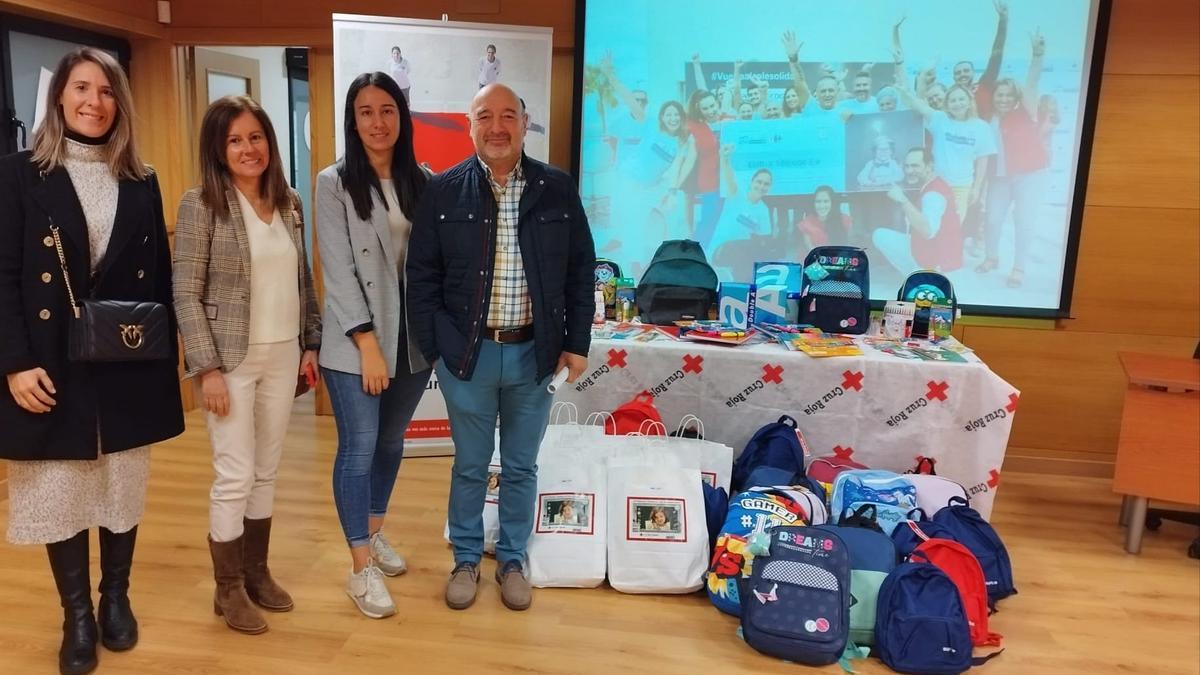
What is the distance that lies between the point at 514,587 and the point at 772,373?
1.25m

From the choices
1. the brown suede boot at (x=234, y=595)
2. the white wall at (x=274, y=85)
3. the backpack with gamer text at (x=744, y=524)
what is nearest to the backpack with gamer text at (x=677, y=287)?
the backpack with gamer text at (x=744, y=524)

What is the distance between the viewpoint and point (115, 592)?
2.18 meters

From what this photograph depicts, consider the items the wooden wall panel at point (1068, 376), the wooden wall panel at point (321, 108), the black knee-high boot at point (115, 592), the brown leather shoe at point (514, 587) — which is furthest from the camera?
the wooden wall panel at point (321, 108)

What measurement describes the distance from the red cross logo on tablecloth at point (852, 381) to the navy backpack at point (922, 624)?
0.85 m

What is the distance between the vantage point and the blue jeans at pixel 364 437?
224 centimetres

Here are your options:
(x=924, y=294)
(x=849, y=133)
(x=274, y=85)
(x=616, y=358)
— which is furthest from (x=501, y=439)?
(x=274, y=85)

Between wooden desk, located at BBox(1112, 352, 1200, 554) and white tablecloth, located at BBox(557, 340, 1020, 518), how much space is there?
0.42m

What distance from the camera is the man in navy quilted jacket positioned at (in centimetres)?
221

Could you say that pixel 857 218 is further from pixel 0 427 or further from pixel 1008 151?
pixel 0 427

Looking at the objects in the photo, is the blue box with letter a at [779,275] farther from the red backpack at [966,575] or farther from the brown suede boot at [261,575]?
the brown suede boot at [261,575]

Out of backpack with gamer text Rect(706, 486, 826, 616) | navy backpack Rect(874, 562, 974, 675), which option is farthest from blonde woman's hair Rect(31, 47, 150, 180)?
navy backpack Rect(874, 562, 974, 675)

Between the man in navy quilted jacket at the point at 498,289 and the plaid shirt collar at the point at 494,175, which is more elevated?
the plaid shirt collar at the point at 494,175

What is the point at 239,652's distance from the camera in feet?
7.27

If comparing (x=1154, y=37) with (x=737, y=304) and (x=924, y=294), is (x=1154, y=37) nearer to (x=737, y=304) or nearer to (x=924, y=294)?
(x=924, y=294)
